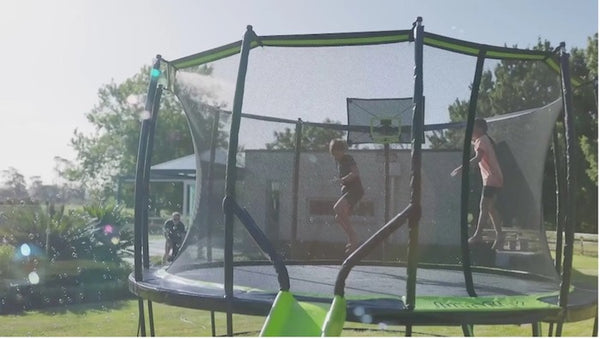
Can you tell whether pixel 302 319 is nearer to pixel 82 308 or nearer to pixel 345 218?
pixel 345 218

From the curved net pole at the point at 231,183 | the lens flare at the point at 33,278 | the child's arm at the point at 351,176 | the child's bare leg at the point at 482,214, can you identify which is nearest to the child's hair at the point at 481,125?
the child's bare leg at the point at 482,214

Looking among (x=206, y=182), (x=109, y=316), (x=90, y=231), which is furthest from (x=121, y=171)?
(x=206, y=182)

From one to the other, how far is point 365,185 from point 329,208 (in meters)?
0.25

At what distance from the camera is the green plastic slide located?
191 cm

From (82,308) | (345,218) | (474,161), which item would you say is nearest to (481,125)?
(474,161)

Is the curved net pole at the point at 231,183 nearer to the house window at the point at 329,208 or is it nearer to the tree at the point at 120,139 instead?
the house window at the point at 329,208

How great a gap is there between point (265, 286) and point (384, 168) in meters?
1.16

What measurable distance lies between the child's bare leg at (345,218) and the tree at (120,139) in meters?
23.9

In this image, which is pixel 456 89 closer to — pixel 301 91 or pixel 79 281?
pixel 301 91

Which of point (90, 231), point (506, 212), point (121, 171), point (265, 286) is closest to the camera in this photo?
point (265, 286)

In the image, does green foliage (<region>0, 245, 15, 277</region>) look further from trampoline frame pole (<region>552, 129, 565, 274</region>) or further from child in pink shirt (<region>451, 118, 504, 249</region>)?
trampoline frame pole (<region>552, 129, 565, 274</region>)

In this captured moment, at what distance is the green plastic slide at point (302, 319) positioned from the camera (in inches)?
75.4

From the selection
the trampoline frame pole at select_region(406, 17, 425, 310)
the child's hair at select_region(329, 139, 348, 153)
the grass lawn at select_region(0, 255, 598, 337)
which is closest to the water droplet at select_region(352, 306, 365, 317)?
the trampoline frame pole at select_region(406, 17, 425, 310)

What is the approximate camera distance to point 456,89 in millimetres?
2836
